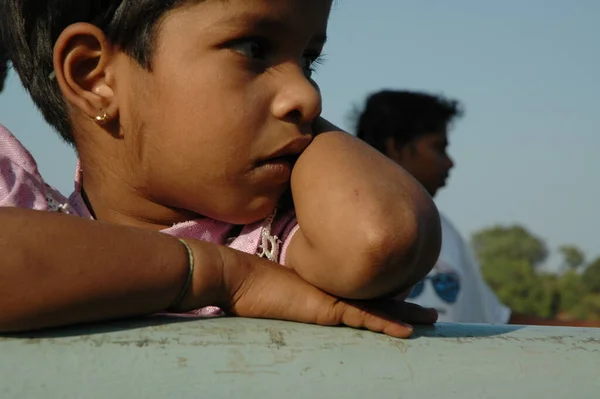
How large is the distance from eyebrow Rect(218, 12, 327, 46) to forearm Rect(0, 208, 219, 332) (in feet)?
1.27

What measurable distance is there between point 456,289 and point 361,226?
4224mm

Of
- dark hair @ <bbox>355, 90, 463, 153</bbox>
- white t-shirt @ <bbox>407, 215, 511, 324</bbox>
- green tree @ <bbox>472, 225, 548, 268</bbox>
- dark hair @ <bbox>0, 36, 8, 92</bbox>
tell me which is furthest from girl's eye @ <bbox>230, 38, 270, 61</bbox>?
green tree @ <bbox>472, 225, 548, 268</bbox>

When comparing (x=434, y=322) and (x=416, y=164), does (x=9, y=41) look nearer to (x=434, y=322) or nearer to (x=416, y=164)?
(x=434, y=322)

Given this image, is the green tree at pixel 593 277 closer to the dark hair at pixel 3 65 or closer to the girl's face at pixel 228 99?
the dark hair at pixel 3 65

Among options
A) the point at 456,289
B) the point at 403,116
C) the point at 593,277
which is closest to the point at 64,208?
the point at 456,289

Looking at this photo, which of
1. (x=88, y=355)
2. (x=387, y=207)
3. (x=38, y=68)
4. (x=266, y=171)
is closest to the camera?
(x=88, y=355)

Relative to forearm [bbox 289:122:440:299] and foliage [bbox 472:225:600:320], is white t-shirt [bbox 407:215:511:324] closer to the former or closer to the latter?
forearm [bbox 289:122:440:299]

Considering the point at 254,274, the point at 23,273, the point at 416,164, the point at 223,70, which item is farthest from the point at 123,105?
the point at 416,164

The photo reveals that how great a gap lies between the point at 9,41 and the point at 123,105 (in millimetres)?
306

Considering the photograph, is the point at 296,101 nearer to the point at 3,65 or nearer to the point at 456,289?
the point at 3,65

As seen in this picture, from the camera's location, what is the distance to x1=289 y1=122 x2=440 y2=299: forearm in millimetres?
1129

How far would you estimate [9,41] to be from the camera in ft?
5.31

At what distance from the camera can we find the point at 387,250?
112 centimetres

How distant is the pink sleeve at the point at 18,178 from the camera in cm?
143
